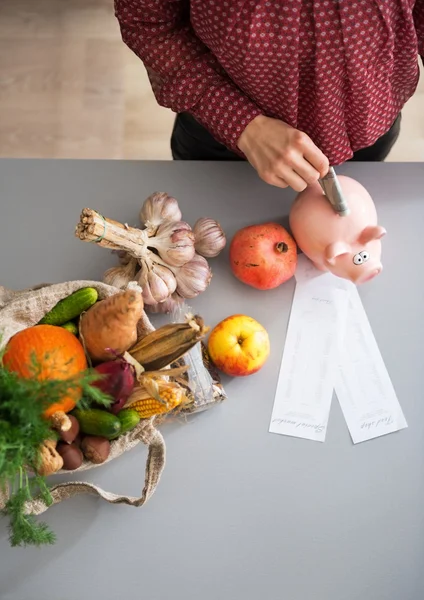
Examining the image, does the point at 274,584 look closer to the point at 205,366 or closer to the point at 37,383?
the point at 205,366

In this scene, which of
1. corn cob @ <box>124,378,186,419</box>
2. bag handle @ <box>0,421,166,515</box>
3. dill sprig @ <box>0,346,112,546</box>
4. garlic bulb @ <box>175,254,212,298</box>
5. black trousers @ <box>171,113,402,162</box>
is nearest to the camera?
dill sprig @ <box>0,346,112,546</box>

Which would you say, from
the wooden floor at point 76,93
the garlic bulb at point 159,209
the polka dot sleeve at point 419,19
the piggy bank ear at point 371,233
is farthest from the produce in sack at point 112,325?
the wooden floor at point 76,93

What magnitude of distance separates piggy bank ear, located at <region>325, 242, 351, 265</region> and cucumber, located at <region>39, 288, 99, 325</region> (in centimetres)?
32

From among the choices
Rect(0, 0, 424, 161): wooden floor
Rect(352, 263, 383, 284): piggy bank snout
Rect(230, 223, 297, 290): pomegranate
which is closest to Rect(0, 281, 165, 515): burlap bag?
Rect(230, 223, 297, 290): pomegranate

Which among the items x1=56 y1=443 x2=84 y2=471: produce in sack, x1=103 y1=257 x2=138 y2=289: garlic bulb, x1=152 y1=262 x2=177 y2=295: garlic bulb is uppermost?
x1=152 y1=262 x2=177 y2=295: garlic bulb

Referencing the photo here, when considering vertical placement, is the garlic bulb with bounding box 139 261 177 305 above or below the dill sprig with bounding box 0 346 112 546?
below

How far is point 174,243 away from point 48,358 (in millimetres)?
291

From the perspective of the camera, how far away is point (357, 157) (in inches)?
39.1

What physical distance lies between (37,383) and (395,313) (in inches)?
22.1

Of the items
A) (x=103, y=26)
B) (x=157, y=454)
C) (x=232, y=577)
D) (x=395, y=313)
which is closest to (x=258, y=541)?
(x=232, y=577)

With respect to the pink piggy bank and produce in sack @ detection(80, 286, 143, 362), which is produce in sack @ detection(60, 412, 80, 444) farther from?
the pink piggy bank

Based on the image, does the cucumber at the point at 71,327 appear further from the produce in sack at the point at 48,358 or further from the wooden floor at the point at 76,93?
the wooden floor at the point at 76,93

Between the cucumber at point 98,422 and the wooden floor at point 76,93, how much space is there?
1.13 meters

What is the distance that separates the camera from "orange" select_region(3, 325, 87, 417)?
0.57 m
